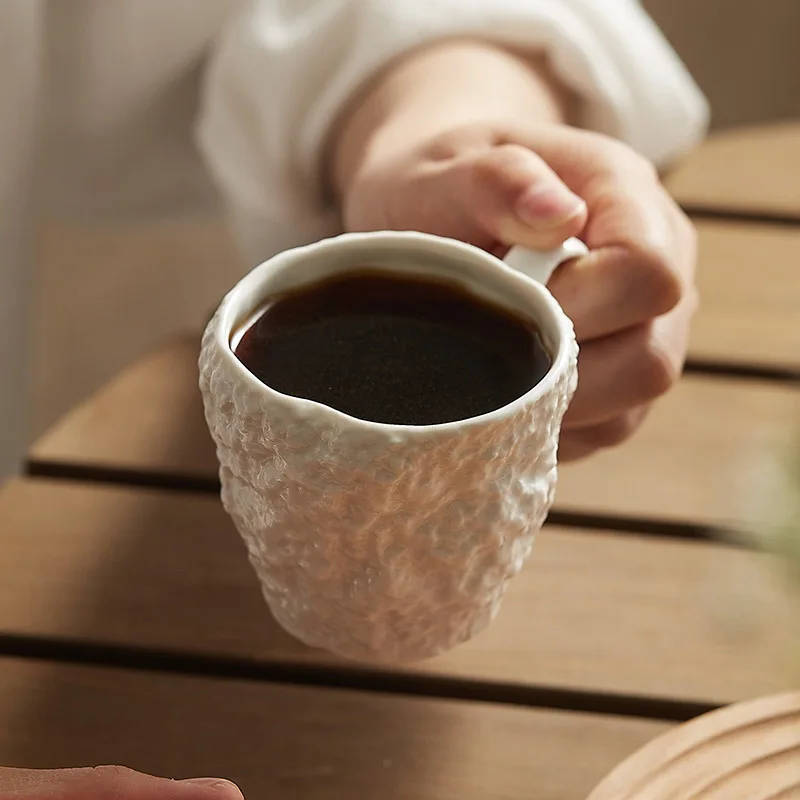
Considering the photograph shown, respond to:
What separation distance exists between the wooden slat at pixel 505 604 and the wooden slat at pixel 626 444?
0.03 meters

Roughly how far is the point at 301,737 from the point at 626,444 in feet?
0.84

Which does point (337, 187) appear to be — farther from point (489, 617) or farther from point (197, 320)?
point (197, 320)

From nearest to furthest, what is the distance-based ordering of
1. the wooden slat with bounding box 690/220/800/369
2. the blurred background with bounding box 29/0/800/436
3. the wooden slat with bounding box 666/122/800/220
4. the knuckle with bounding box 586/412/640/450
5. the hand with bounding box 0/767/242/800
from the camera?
the hand with bounding box 0/767/242/800 → the knuckle with bounding box 586/412/640/450 → the wooden slat with bounding box 690/220/800/369 → the wooden slat with bounding box 666/122/800/220 → the blurred background with bounding box 29/0/800/436

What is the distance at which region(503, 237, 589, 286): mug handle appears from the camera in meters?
0.43

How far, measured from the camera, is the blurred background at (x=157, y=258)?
4.31 ft

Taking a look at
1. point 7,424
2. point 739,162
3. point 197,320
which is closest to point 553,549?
point 739,162

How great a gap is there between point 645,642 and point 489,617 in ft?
0.33

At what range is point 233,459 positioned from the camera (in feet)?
1.21

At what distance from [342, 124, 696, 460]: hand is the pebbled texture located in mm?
89

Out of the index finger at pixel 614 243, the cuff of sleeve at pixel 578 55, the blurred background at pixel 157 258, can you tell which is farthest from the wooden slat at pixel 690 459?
the blurred background at pixel 157 258

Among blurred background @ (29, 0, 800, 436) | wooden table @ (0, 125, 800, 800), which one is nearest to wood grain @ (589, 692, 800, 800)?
wooden table @ (0, 125, 800, 800)

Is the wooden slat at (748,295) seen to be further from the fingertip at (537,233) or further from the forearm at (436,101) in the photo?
the fingertip at (537,233)

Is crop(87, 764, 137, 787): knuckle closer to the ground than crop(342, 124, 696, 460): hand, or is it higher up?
closer to the ground

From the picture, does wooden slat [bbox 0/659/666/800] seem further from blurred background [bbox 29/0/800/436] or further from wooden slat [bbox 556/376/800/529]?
blurred background [bbox 29/0/800/436]
